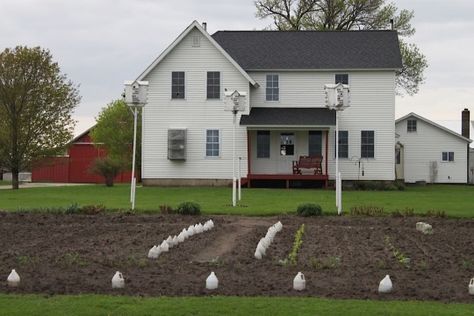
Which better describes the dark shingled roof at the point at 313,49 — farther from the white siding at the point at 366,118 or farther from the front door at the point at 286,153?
the front door at the point at 286,153

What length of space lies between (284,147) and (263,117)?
2020mm

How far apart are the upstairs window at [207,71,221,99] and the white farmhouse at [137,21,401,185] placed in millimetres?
48

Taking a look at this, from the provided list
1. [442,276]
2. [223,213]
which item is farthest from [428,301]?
[223,213]

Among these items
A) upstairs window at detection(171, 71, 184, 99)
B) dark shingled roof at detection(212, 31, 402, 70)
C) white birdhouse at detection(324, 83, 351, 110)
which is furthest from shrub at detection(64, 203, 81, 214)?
dark shingled roof at detection(212, 31, 402, 70)

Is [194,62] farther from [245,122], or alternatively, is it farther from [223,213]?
[223,213]

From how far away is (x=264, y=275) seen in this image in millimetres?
11516

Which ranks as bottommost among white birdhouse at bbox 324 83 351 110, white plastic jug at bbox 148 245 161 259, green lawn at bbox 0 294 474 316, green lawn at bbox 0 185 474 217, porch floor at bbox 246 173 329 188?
green lawn at bbox 0 294 474 316

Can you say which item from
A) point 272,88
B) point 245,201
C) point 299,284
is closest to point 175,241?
point 299,284

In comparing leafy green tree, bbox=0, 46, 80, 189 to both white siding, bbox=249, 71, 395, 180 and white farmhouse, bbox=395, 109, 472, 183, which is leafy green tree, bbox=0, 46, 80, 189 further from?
white farmhouse, bbox=395, 109, 472, 183

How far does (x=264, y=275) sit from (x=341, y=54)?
28974 mm

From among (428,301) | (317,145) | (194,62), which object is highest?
(194,62)

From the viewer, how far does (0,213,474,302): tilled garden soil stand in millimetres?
10406

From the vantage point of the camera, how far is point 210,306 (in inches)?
358

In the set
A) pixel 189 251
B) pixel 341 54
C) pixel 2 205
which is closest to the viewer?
pixel 189 251
